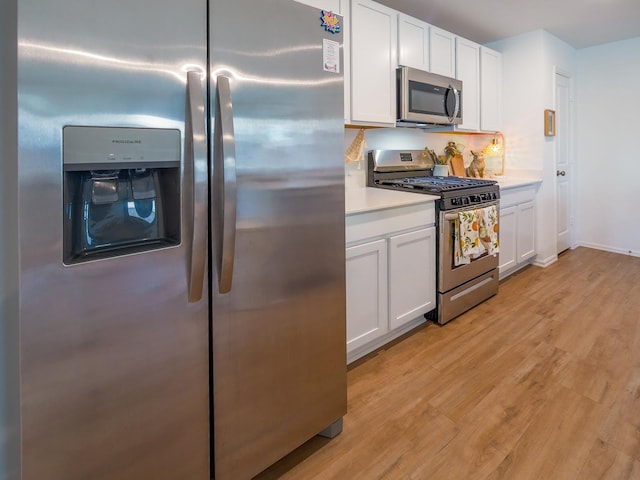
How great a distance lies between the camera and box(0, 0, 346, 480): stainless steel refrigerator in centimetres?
90

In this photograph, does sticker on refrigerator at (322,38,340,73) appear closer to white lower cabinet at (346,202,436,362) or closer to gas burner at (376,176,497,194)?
white lower cabinet at (346,202,436,362)

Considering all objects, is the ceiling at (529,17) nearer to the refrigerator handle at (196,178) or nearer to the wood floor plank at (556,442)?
the refrigerator handle at (196,178)

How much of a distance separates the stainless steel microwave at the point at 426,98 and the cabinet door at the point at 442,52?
0.09m

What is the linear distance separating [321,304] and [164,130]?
84 cm

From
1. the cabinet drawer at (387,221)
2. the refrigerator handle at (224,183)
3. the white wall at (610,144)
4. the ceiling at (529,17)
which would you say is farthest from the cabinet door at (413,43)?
the white wall at (610,144)

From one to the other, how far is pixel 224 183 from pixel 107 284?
0.42 metres

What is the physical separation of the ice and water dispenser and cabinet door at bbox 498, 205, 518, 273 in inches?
121

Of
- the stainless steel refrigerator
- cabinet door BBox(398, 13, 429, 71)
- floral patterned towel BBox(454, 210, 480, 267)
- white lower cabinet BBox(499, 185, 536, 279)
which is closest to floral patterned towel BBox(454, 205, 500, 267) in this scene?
floral patterned towel BBox(454, 210, 480, 267)

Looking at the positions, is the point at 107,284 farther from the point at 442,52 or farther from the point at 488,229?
the point at 442,52

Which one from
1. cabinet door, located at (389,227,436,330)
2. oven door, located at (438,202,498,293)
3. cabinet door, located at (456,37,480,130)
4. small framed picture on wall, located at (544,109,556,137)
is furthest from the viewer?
small framed picture on wall, located at (544,109,556,137)

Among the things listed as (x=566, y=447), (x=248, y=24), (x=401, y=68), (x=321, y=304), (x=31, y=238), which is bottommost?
(x=566, y=447)

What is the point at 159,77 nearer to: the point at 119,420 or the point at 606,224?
the point at 119,420

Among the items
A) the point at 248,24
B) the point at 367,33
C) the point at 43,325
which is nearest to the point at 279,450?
the point at 43,325

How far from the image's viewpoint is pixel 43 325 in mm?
909
